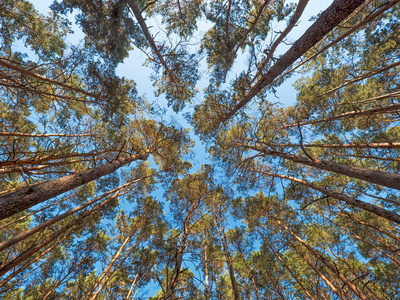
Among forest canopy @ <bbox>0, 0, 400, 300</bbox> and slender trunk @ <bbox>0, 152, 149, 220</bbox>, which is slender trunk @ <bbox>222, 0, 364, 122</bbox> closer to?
forest canopy @ <bbox>0, 0, 400, 300</bbox>

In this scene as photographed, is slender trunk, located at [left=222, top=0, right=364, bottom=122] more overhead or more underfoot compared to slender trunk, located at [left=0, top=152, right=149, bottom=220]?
more overhead

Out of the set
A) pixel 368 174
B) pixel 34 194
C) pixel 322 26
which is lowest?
pixel 368 174

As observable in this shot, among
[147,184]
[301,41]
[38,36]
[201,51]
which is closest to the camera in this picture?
[301,41]

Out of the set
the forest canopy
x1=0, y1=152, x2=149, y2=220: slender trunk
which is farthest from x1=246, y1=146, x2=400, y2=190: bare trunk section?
x1=0, y1=152, x2=149, y2=220: slender trunk

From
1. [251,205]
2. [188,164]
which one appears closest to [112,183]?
[188,164]

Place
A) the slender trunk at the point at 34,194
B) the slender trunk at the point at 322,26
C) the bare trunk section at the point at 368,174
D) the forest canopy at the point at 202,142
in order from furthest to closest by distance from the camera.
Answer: the forest canopy at the point at 202,142, the slender trunk at the point at 322,26, the bare trunk section at the point at 368,174, the slender trunk at the point at 34,194

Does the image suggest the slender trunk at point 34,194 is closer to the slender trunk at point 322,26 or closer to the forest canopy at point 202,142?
the forest canopy at point 202,142

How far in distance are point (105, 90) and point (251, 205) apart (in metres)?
9.46

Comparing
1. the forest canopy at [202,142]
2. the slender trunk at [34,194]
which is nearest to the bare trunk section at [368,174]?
the forest canopy at [202,142]

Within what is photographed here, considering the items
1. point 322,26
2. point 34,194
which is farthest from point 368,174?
point 34,194

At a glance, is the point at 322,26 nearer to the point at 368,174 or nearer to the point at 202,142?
the point at 368,174

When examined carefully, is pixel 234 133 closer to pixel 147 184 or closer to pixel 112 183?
pixel 147 184

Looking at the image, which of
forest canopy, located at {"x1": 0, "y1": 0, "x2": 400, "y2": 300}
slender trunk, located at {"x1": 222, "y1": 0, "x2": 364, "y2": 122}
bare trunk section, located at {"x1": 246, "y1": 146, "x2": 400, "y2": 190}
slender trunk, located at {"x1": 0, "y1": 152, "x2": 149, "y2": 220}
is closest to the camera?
slender trunk, located at {"x1": 0, "y1": 152, "x2": 149, "y2": 220}

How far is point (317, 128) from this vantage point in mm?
8609
